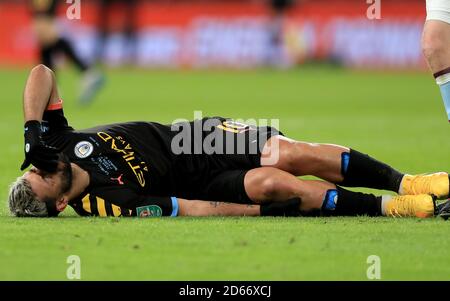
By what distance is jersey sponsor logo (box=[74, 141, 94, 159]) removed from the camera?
261 inches

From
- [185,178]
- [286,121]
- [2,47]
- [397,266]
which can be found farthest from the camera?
[2,47]

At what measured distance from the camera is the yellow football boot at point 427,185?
6.55 meters

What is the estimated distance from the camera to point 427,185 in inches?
260

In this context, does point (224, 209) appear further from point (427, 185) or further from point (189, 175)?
point (427, 185)

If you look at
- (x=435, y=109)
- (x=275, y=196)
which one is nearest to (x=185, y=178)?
(x=275, y=196)

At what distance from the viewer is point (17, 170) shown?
9.55 metres

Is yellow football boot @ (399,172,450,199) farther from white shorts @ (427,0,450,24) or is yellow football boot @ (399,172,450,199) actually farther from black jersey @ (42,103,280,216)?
white shorts @ (427,0,450,24)

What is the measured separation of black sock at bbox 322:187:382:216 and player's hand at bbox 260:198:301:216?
0.21 m

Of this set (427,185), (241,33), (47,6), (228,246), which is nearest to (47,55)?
(47,6)

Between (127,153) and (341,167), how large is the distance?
4.76 ft

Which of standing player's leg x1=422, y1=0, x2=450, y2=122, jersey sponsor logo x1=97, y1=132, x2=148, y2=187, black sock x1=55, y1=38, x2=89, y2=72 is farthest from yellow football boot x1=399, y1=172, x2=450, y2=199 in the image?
black sock x1=55, y1=38, x2=89, y2=72
